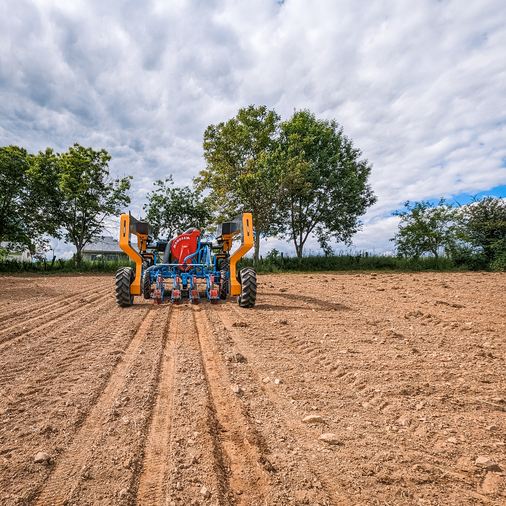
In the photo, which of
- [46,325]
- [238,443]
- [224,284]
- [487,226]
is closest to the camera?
[238,443]

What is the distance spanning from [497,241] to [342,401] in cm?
2203

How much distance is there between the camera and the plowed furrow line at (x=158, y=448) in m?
1.55

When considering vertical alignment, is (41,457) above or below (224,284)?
below

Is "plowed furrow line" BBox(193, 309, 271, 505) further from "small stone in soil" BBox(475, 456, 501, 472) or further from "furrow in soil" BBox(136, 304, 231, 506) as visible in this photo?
"small stone in soil" BBox(475, 456, 501, 472)

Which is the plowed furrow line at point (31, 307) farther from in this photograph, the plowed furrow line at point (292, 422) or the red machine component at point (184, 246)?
the plowed furrow line at point (292, 422)

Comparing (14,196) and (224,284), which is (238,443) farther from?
(14,196)

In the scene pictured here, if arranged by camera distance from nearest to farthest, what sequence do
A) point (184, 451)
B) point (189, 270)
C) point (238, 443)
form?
point (184, 451) → point (238, 443) → point (189, 270)

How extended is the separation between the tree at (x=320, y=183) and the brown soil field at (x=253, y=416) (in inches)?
729

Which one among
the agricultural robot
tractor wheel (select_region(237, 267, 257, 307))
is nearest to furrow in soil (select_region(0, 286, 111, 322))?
the agricultural robot

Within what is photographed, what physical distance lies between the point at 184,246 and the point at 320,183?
17848mm

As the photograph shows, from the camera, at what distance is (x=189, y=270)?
821 centimetres

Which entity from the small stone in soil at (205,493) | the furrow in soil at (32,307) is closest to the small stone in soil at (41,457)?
the small stone in soil at (205,493)

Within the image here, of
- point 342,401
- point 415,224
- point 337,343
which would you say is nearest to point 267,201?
point 415,224

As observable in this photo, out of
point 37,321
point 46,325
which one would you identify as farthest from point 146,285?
point 46,325
